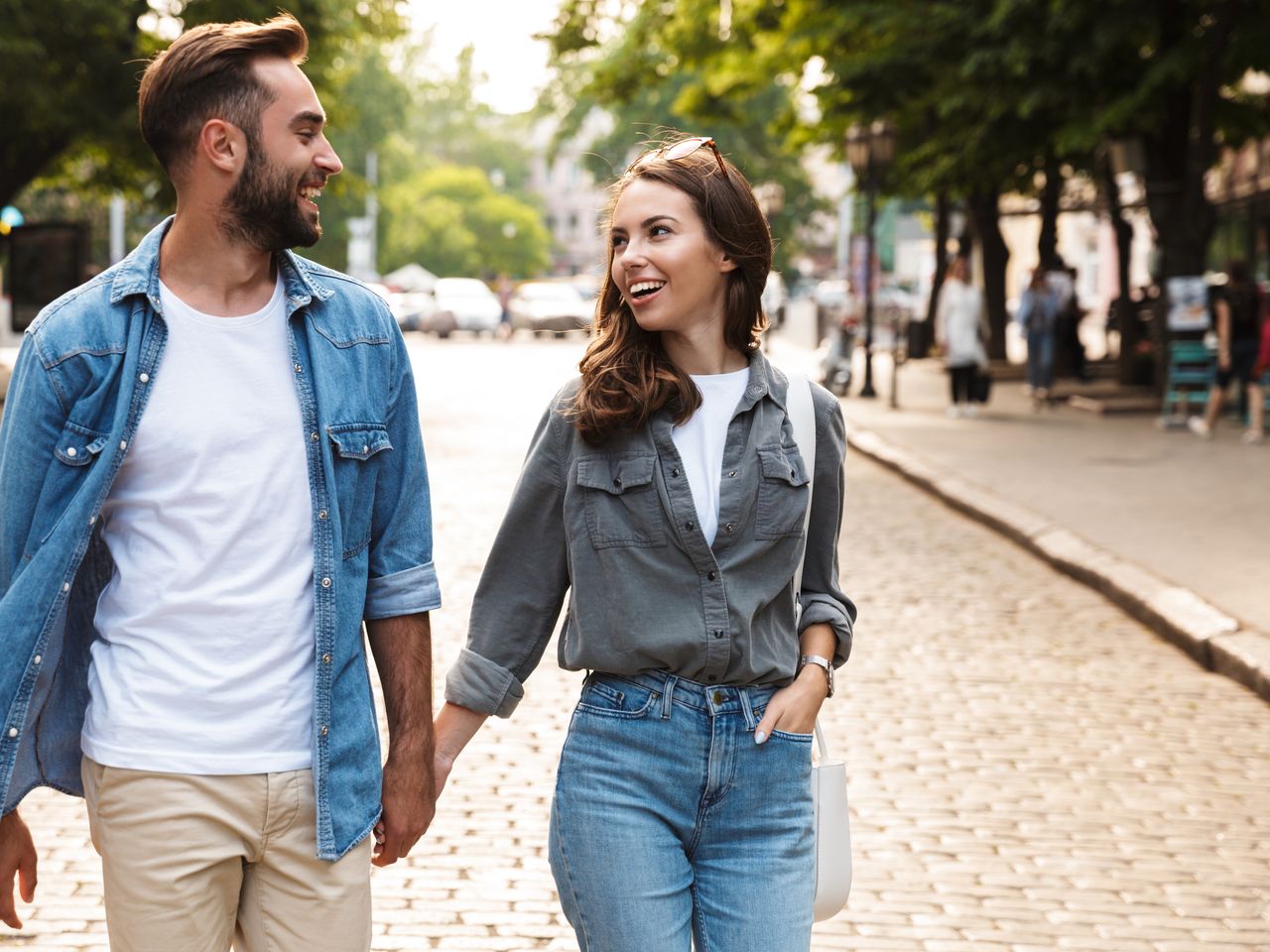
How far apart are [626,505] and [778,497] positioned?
0.76ft

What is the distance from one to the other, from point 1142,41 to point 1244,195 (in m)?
7.49

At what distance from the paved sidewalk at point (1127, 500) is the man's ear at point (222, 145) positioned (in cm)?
617

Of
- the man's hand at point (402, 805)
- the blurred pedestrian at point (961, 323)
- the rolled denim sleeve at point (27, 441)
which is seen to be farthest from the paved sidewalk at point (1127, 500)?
the rolled denim sleeve at point (27, 441)

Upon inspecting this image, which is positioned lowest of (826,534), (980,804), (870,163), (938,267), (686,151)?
(980,804)

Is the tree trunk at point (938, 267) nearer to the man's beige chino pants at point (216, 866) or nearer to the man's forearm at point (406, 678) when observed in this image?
the man's forearm at point (406, 678)

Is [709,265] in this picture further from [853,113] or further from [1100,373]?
[1100,373]

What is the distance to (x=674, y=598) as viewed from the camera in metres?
2.71

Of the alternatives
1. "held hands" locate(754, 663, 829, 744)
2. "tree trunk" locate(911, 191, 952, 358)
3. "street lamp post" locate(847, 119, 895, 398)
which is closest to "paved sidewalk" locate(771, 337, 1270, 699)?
"street lamp post" locate(847, 119, 895, 398)

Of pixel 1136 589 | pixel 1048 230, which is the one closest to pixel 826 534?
pixel 1136 589

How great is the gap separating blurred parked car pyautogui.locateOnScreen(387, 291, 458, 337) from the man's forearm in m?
48.0

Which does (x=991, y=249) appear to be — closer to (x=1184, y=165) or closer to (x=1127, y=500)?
(x=1184, y=165)

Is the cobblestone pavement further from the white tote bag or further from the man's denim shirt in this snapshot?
the man's denim shirt

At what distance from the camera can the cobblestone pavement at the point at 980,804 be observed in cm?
476

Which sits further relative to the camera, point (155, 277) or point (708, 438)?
point (708, 438)
